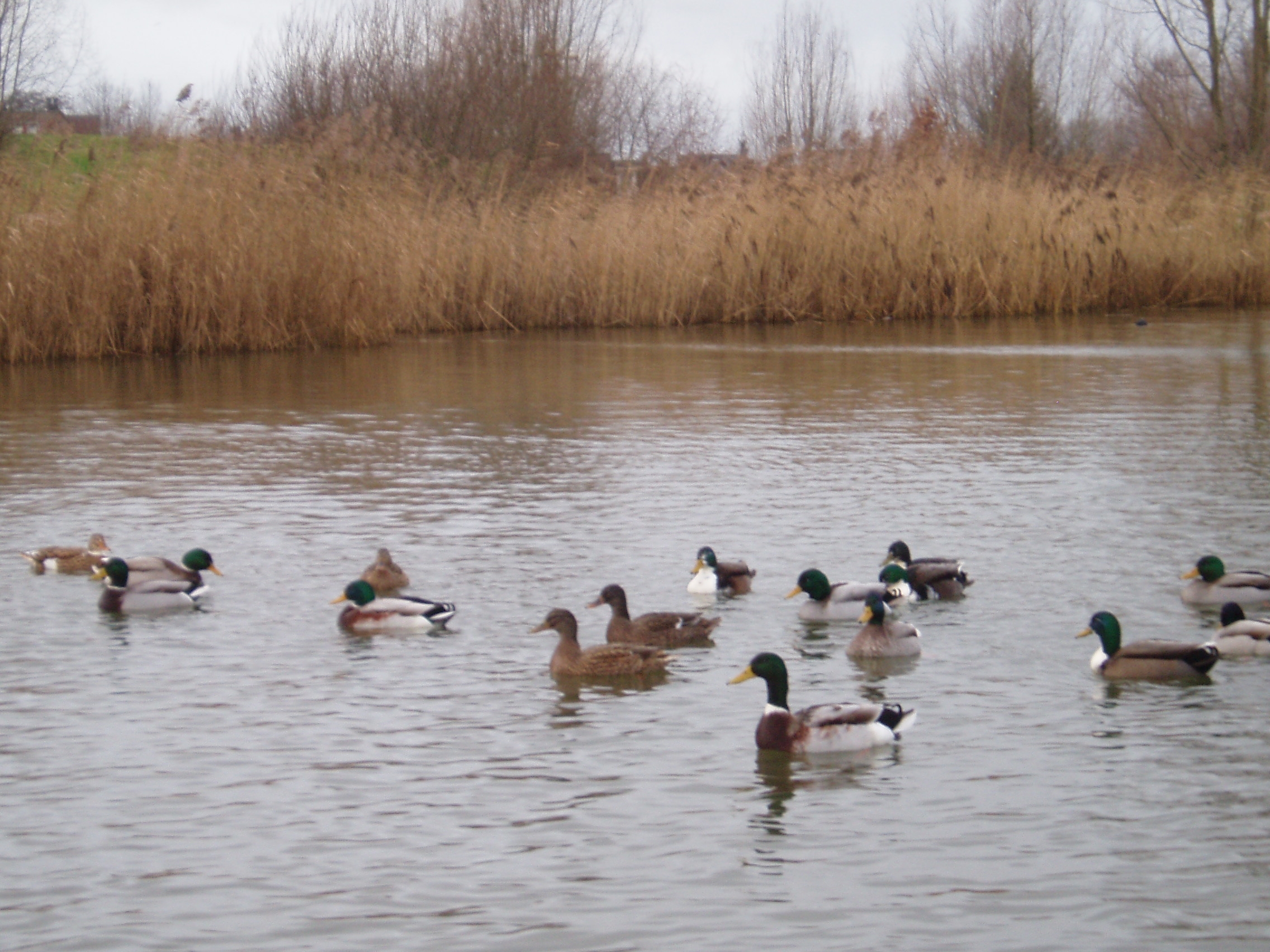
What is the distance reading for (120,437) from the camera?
1255 cm

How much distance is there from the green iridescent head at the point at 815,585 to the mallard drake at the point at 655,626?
0.42m

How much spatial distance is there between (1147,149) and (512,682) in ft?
136

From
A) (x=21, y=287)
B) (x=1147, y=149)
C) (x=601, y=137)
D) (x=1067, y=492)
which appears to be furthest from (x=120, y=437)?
(x=1147, y=149)

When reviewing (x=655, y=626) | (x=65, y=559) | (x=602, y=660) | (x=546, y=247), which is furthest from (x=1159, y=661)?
(x=546, y=247)

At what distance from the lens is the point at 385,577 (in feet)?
Result: 24.8

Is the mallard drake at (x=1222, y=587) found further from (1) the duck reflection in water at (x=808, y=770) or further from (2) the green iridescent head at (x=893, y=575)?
(1) the duck reflection in water at (x=808, y=770)

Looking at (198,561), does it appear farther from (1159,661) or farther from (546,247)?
(546,247)

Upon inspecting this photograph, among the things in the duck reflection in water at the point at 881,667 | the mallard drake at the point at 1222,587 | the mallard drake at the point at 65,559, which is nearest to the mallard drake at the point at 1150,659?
the duck reflection in water at the point at 881,667

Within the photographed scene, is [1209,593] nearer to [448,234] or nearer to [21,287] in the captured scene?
[21,287]

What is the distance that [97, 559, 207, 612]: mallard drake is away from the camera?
7383mm

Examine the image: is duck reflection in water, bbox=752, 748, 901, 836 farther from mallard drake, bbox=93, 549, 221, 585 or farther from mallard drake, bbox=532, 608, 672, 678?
mallard drake, bbox=93, 549, 221, 585

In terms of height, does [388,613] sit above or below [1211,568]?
below

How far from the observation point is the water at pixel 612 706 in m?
4.14

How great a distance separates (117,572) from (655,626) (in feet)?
8.49
